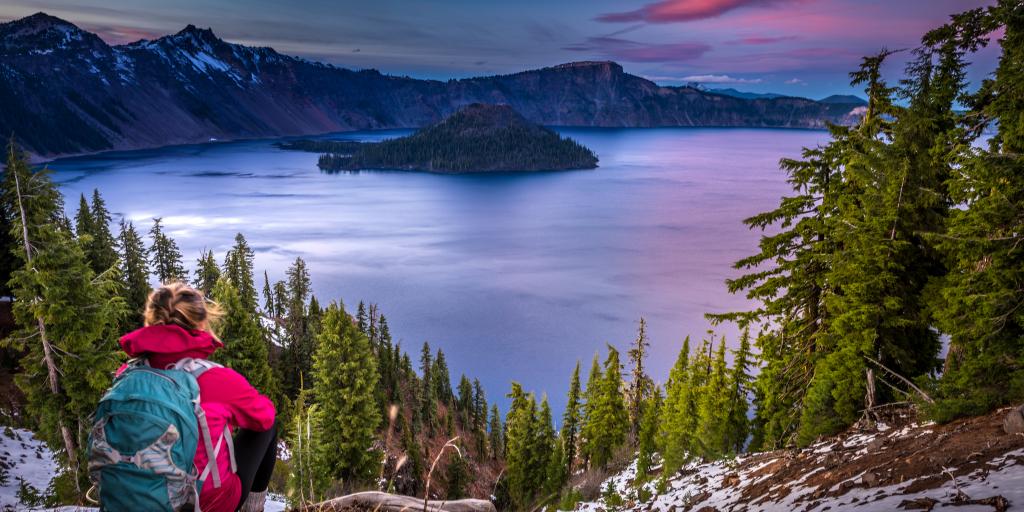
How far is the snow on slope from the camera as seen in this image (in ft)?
55.7

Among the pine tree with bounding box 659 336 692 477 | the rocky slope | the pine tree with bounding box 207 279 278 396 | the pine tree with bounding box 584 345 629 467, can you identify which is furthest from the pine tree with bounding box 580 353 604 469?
the rocky slope

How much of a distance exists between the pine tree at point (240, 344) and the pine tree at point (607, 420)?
63.0ft

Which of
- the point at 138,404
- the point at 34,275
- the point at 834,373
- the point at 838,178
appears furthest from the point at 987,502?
the point at 34,275

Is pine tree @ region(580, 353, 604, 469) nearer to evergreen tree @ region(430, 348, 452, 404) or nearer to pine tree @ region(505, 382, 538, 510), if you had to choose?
pine tree @ region(505, 382, 538, 510)

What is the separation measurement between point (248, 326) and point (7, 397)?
468 inches

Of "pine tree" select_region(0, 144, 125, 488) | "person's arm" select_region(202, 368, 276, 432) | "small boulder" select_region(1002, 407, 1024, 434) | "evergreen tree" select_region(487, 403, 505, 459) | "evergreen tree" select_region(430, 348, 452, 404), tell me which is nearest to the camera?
"person's arm" select_region(202, 368, 276, 432)

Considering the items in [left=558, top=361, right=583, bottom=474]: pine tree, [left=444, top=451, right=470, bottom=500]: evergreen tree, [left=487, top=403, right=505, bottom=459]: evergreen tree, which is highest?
[left=558, top=361, right=583, bottom=474]: pine tree

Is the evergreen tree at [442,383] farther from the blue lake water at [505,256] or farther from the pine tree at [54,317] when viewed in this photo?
the pine tree at [54,317]

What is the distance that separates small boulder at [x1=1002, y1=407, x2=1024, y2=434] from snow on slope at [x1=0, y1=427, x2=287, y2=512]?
73.6 feet

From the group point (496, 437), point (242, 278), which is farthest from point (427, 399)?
point (242, 278)

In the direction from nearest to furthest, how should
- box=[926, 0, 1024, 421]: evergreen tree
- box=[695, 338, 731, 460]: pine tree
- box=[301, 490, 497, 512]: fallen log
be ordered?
box=[301, 490, 497, 512]: fallen log < box=[926, 0, 1024, 421]: evergreen tree < box=[695, 338, 731, 460]: pine tree

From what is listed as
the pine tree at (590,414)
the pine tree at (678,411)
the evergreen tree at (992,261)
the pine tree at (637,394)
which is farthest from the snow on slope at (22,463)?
the pine tree at (637,394)

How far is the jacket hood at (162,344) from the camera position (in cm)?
305

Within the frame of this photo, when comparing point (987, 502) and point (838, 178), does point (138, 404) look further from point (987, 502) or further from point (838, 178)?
point (838, 178)
